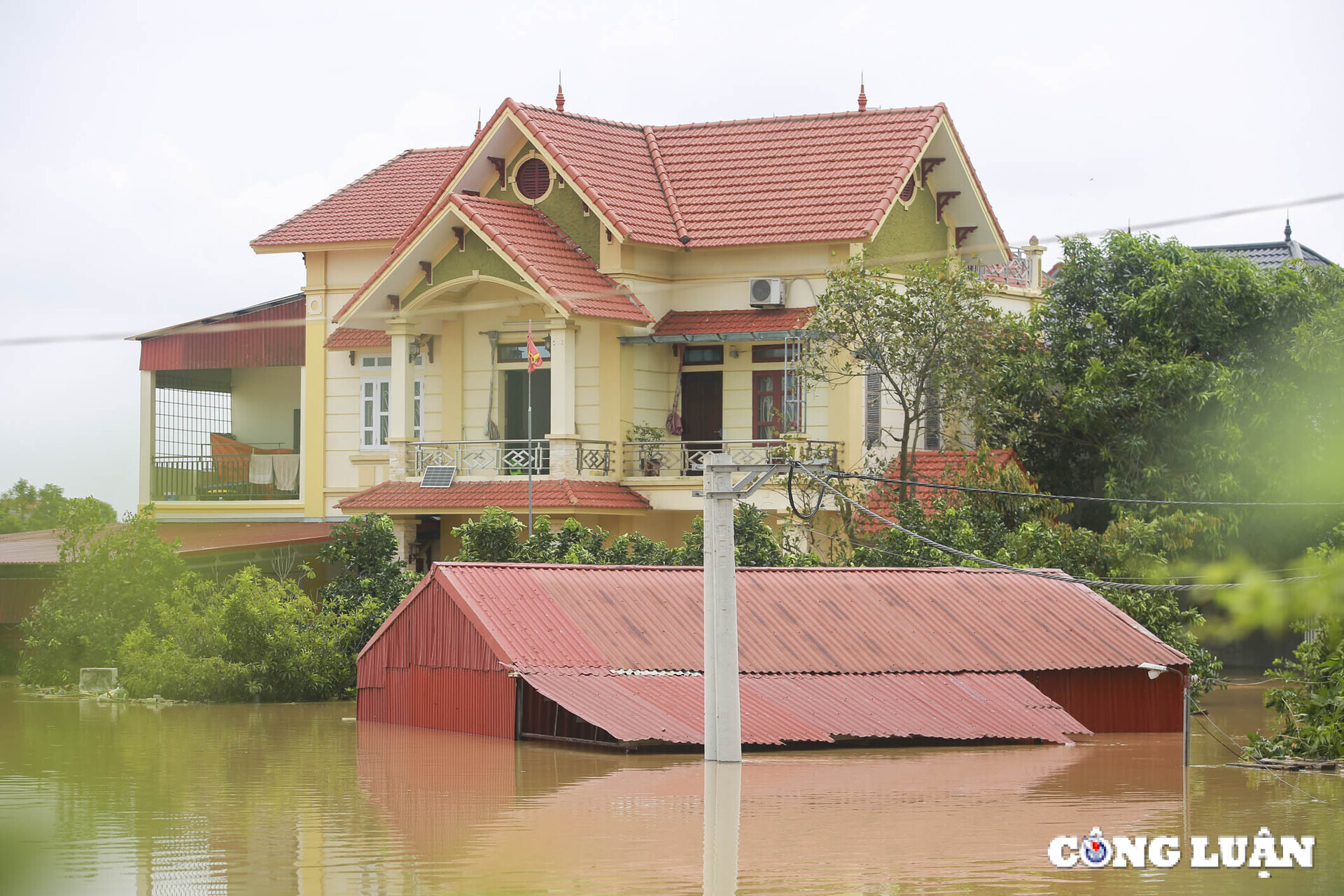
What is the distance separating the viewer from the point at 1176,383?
3198cm

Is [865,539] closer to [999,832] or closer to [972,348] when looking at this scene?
[972,348]

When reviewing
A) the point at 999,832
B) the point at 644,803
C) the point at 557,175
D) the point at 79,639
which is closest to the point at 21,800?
the point at 644,803

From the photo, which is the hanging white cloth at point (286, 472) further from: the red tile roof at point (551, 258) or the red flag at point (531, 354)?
the red flag at point (531, 354)

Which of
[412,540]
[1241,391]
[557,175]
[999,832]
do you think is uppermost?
[557,175]

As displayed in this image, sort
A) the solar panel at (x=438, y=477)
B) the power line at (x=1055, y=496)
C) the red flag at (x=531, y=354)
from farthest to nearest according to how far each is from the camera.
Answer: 1. the solar panel at (x=438, y=477)
2. the red flag at (x=531, y=354)
3. the power line at (x=1055, y=496)

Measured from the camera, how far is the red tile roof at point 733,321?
31484mm

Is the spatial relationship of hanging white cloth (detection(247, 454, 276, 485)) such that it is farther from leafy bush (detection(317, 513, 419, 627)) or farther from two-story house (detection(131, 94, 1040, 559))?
leafy bush (detection(317, 513, 419, 627))

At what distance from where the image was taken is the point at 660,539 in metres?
33.0

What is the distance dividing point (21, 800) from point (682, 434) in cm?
1781

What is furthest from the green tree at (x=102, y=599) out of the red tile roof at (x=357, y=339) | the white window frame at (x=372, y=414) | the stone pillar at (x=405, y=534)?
the red tile roof at (x=357, y=339)

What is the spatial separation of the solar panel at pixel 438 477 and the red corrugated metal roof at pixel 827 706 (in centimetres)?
1060

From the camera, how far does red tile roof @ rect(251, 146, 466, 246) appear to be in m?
36.6

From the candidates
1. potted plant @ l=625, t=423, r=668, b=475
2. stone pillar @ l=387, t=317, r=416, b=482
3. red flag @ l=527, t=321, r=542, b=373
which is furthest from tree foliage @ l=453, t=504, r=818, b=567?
stone pillar @ l=387, t=317, r=416, b=482

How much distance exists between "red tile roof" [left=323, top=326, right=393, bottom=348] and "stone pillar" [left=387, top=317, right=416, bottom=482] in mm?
1672
